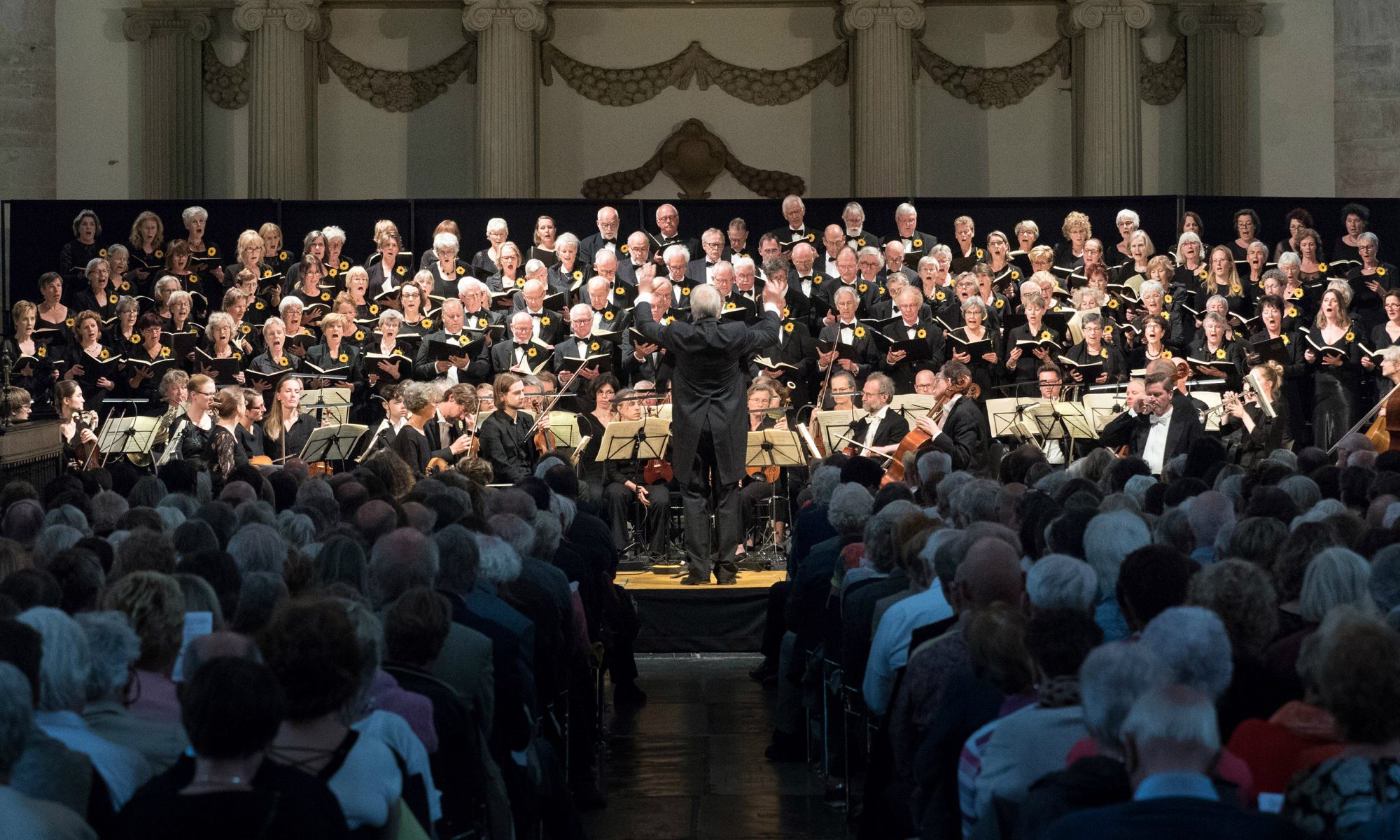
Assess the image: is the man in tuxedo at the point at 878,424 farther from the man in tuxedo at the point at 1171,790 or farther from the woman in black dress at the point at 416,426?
the man in tuxedo at the point at 1171,790

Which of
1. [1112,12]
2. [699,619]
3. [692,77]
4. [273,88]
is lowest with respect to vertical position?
[699,619]

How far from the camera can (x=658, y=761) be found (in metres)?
7.22

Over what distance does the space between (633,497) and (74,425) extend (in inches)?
138

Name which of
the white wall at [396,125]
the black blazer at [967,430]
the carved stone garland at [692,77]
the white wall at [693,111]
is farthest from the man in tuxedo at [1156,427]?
the white wall at [396,125]

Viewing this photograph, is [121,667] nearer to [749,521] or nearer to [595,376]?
[749,521]

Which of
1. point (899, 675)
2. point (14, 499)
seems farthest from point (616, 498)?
point (899, 675)

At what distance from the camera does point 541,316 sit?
12781 millimetres

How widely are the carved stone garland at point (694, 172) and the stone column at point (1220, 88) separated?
3.86 m

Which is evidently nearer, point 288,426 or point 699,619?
point 699,619

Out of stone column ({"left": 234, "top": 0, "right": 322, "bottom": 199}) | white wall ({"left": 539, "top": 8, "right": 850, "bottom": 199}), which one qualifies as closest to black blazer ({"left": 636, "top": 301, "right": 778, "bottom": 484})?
stone column ({"left": 234, "top": 0, "right": 322, "bottom": 199})

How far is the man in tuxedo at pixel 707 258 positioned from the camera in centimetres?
1369

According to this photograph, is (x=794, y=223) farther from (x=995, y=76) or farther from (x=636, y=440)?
(x=636, y=440)

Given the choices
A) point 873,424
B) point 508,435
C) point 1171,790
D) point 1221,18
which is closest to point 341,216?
point 508,435

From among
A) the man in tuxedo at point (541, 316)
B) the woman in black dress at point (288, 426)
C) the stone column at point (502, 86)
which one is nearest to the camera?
the woman in black dress at point (288, 426)
